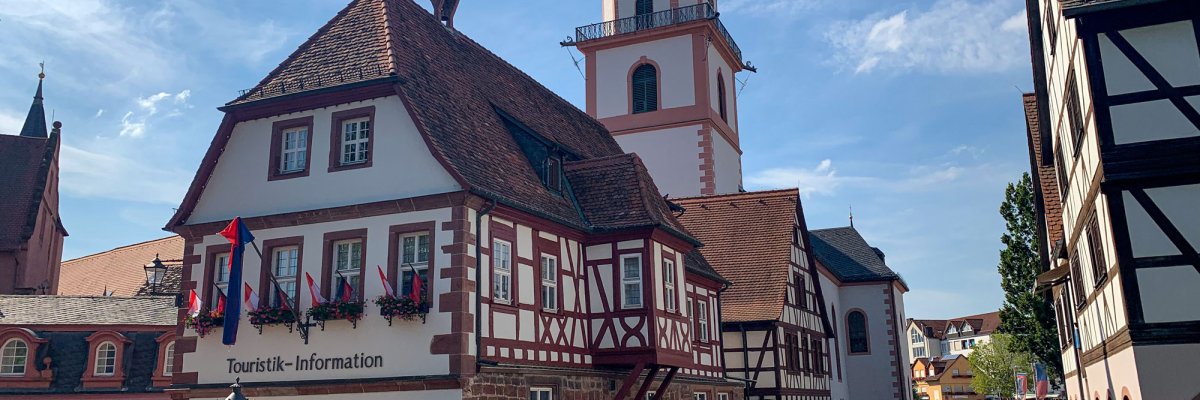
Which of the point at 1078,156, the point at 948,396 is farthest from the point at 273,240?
the point at 948,396

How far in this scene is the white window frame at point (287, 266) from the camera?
60.8ft

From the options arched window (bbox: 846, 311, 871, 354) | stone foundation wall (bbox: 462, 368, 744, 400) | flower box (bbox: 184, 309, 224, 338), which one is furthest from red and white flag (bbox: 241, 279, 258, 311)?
arched window (bbox: 846, 311, 871, 354)

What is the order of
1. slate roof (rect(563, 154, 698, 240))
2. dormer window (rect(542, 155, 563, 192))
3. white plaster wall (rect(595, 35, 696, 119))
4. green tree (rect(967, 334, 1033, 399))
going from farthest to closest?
green tree (rect(967, 334, 1033, 399))
white plaster wall (rect(595, 35, 696, 119))
dormer window (rect(542, 155, 563, 192))
slate roof (rect(563, 154, 698, 240))

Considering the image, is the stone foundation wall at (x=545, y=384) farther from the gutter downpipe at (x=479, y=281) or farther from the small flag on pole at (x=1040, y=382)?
the small flag on pole at (x=1040, y=382)

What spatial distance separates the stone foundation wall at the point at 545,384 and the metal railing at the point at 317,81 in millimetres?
5685

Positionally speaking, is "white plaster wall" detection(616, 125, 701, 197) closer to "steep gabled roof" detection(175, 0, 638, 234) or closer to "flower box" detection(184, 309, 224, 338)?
"steep gabled roof" detection(175, 0, 638, 234)

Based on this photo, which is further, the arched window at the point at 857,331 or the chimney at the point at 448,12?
the arched window at the point at 857,331

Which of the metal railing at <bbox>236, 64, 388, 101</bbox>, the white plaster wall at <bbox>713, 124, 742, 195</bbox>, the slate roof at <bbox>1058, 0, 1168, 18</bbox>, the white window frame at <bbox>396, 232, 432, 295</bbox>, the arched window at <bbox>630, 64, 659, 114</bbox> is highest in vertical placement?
the arched window at <bbox>630, 64, 659, 114</bbox>

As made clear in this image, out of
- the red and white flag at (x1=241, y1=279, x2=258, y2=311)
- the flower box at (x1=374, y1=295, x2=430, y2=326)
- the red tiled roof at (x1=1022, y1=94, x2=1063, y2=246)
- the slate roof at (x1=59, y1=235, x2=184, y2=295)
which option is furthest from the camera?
the slate roof at (x1=59, y1=235, x2=184, y2=295)

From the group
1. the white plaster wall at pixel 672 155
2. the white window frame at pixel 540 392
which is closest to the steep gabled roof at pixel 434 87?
the white window frame at pixel 540 392

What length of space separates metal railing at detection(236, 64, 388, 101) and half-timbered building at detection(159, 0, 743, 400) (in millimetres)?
43

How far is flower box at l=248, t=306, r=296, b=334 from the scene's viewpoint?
17.9m

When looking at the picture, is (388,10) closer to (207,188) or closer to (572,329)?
(207,188)

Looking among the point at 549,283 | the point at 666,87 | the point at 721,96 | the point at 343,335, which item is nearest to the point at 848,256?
the point at 721,96
